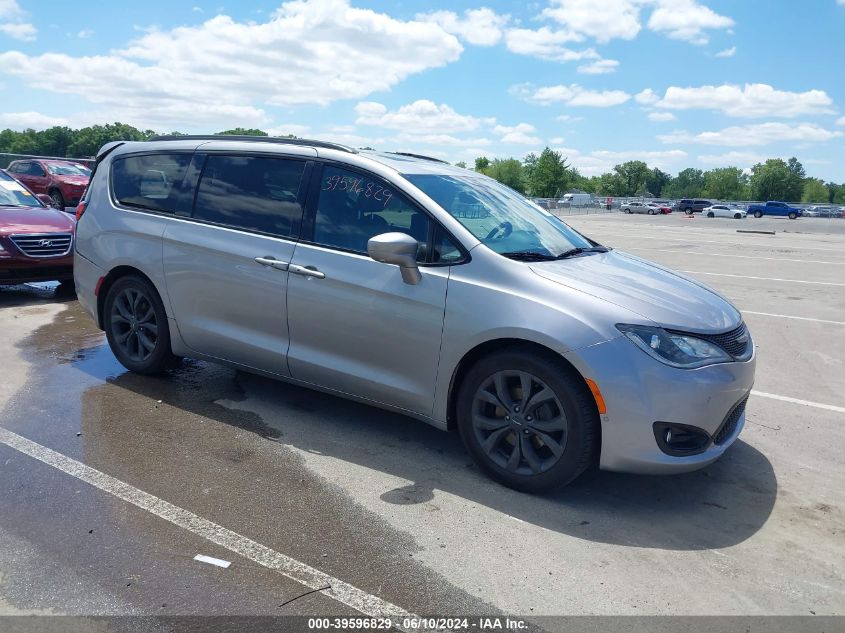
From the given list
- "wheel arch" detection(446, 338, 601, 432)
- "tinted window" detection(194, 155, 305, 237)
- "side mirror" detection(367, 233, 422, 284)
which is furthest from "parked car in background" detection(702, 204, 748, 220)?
"side mirror" detection(367, 233, 422, 284)

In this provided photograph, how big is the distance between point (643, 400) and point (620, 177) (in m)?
150

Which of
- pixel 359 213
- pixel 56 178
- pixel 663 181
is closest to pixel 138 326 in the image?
pixel 359 213

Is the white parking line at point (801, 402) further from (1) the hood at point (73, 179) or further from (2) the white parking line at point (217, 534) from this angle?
(1) the hood at point (73, 179)

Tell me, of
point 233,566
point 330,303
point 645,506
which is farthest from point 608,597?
point 330,303

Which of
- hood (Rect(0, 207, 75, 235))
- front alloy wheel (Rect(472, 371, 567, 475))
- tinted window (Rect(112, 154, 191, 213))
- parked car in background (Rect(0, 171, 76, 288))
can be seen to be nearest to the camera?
front alloy wheel (Rect(472, 371, 567, 475))

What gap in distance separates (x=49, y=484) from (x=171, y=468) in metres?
0.63

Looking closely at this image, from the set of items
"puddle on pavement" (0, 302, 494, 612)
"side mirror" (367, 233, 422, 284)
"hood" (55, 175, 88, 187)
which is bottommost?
"puddle on pavement" (0, 302, 494, 612)

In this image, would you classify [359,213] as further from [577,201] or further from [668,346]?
[577,201]

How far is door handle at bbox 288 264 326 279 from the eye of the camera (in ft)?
14.6

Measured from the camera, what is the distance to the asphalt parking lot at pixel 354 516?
2.98 meters

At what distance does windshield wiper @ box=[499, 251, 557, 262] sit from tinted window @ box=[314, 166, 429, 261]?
19.8 inches

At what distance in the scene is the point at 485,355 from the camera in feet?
13.1

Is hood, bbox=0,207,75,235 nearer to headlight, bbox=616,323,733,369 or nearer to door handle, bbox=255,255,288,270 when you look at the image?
door handle, bbox=255,255,288,270

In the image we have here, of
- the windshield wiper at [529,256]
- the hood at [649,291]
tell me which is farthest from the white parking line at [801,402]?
the windshield wiper at [529,256]
